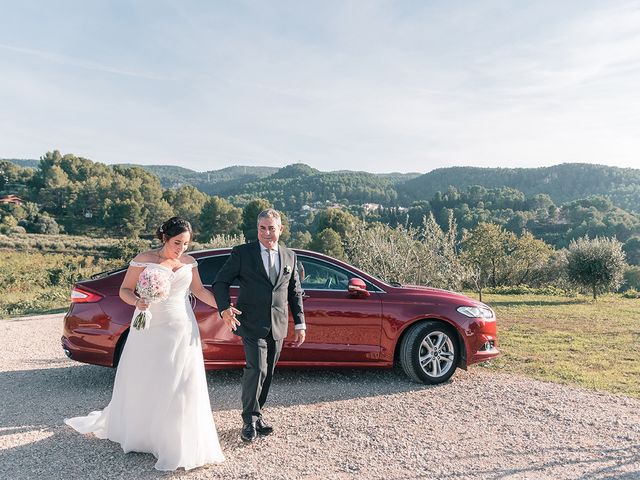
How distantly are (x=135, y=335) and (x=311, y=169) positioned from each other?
467ft

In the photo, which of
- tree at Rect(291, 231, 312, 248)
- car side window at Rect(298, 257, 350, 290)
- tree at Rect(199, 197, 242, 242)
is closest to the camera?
car side window at Rect(298, 257, 350, 290)

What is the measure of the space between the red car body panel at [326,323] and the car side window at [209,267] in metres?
0.01

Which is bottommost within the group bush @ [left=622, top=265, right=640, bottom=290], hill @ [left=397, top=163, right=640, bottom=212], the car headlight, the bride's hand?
bush @ [left=622, top=265, right=640, bottom=290]

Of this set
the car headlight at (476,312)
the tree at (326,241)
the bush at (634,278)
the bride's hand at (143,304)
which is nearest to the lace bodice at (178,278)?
the bride's hand at (143,304)

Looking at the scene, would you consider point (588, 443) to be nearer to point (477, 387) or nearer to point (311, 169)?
point (477, 387)

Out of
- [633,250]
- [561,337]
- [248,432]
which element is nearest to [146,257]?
[248,432]

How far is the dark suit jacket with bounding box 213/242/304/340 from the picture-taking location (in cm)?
396

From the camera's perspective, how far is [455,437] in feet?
13.8

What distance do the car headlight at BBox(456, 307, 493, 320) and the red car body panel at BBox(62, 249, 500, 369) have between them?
49 mm

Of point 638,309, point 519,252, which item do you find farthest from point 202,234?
point 638,309

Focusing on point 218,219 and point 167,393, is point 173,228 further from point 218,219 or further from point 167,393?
point 218,219

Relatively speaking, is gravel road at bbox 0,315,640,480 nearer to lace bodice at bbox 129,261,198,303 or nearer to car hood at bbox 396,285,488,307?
car hood at bbox 396,285,488,307

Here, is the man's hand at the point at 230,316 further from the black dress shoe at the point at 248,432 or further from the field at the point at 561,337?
the field at the point at 561,337

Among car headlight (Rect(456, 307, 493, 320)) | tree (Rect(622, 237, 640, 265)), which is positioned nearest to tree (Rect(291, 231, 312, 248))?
tree (Rect(622, 237, 640, 265))
